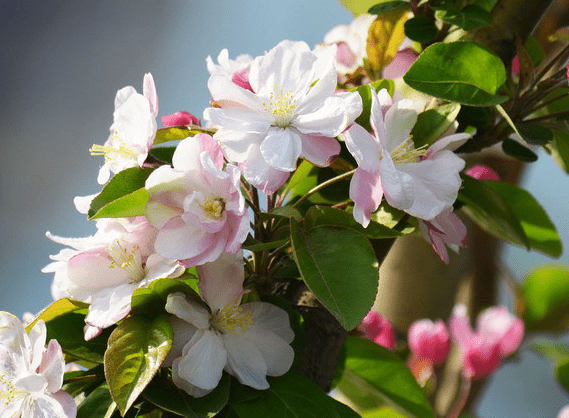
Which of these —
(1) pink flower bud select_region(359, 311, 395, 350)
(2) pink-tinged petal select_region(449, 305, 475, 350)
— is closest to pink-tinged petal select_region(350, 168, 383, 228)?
(1) pink flower bud select_region(359, 311, 395, 350)

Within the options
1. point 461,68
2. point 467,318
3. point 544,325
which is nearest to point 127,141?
point 461,68

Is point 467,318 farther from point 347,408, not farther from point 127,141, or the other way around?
point 127,141

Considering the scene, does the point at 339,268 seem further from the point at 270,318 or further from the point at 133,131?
the point at 133,131

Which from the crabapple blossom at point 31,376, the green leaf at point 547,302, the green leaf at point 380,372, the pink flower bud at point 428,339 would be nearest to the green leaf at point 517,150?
the green leaf at point 380,372

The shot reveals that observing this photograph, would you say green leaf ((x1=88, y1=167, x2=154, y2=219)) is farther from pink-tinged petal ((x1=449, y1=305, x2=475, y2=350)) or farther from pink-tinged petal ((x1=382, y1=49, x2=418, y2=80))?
pink-tinged petal ((x1=449, y1=305, x2=475, y2=350))

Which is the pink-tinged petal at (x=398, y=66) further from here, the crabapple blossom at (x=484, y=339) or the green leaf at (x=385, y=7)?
the crabapple blossom at (x=484, y=339)

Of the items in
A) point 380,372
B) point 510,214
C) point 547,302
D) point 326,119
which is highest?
point 326,119

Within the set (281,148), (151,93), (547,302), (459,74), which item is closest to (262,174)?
(281,148)
